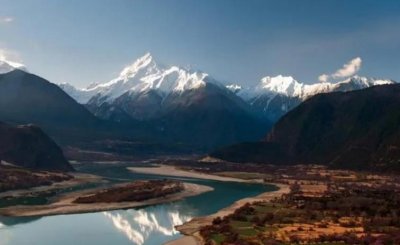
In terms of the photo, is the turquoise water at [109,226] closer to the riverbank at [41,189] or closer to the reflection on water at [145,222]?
the reflection on water at [145,222]

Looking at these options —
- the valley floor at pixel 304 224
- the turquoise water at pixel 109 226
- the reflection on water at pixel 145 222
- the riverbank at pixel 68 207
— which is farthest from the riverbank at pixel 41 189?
the valley floor at pixel 304 224

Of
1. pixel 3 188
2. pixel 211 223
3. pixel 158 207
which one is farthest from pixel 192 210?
pixel 3 188

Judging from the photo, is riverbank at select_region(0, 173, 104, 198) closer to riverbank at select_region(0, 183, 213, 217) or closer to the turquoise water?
riverbank at select_region(0, 183, 213, 217)

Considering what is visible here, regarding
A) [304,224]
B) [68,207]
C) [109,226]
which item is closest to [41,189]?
[68,207]

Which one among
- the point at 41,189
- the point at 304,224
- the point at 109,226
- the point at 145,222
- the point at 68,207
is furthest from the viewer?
the point at 41,189

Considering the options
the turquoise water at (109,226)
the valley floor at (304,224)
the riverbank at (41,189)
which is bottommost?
the turquoise water at (109,226)

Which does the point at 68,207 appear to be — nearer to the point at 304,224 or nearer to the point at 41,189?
the point at 41,189

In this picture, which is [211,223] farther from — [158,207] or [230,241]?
[158,207]

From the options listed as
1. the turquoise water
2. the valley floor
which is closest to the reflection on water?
the turquoise water
